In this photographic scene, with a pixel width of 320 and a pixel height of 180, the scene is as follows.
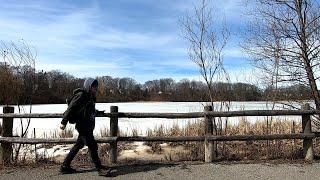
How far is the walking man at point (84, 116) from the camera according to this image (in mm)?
8227

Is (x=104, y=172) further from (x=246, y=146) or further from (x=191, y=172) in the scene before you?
(x=246, y=146)

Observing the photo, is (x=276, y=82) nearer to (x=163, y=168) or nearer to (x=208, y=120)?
(x=208, y=120)

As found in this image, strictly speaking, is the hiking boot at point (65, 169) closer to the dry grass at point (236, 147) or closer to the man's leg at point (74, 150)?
the man's leg at point (74, 150)

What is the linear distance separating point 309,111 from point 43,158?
5836mm

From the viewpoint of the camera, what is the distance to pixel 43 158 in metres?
10.2

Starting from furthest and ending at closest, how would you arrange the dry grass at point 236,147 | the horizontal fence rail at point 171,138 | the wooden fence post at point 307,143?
1. the dry grass at point 236,147
2. the wooden fence post at point 307,143
3. the horizontal fence rail at point 171,138

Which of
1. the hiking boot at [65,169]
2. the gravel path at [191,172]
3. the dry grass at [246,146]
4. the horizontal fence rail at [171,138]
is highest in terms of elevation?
the horizontal fence rail at [171,138]

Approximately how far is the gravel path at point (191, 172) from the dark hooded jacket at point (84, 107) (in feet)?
3.04

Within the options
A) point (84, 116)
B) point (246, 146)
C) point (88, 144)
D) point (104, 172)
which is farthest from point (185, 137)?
point (246, 146)

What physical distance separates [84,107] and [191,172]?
236cm

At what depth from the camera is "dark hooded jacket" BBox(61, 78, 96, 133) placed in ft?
27.0

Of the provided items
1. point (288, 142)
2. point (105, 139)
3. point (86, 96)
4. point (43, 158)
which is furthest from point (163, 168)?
point (288, 142)

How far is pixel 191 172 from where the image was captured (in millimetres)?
8688

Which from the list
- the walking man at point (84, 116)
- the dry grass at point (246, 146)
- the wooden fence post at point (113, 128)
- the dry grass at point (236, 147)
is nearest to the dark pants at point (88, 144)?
the walking man at point (84, 116)
